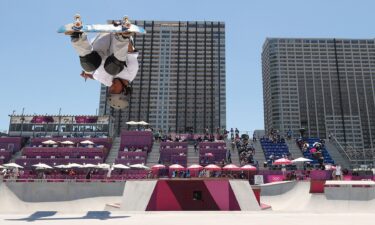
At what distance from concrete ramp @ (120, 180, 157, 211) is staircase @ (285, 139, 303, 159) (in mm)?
26858

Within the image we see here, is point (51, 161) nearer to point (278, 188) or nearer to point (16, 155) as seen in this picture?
point (16, 155)

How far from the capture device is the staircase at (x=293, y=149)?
3981 cm

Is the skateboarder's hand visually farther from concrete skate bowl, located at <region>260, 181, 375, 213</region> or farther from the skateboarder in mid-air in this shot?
concrete skate bowl, located at <region>260, 181, 375, 213</region>

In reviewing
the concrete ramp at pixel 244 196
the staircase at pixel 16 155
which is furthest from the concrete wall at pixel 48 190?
the staircase at pixel 16 155

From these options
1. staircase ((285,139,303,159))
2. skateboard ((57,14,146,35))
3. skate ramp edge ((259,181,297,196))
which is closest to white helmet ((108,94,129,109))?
skateboard ((57,14,146,35))

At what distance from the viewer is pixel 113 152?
136 ft

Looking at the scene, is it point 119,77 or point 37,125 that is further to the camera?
point 37,125

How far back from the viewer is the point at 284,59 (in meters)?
169

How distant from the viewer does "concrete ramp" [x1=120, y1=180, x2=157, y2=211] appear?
16469mm

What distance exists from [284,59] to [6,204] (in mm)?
164121

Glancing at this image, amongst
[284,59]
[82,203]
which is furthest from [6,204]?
[284,59]

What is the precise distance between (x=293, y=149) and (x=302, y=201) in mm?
20216

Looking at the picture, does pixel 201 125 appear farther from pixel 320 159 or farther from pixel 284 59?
pixel 320 159

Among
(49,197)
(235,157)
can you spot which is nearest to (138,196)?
(49,197)
